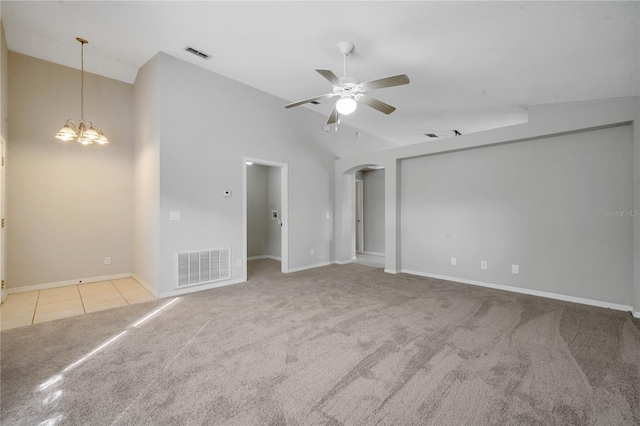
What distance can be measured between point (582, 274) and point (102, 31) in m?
7.18

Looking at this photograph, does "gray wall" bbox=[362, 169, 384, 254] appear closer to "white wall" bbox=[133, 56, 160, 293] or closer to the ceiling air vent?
the ceiling air vent

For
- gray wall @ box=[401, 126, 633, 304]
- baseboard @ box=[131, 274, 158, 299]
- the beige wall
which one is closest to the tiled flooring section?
baseboard @ box=[131, 274, 158, 299]

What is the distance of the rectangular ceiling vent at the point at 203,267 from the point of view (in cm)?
423

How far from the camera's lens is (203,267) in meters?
4.43

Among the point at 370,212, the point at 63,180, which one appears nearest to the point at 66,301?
the point at 63,180

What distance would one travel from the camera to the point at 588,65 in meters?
3.02

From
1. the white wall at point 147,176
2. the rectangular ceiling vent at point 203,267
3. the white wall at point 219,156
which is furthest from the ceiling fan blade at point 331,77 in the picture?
the rectangular ceiling vent at point 203,267

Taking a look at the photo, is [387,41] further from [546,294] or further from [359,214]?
[359,214]

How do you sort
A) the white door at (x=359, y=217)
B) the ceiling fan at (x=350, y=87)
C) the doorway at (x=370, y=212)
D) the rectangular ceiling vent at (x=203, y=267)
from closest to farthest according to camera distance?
1. the ceiling fan at (x=350, y=87)
2. the rectangular ceiling vent at (x=203, y=267)
3. the doorway at (x=370, y=212)
4. the white door at (x=359, y=217)

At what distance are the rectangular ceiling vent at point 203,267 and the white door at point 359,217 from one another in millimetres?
4798

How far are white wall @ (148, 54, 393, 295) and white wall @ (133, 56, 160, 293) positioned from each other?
0.48 feet

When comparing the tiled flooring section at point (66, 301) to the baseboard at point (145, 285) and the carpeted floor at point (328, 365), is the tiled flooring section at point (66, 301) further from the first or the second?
the carpeted floor at point (328, 365)

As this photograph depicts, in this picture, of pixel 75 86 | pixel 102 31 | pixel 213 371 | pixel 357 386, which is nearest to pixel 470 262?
pixel 357 386

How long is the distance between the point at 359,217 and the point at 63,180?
691 centimetres
